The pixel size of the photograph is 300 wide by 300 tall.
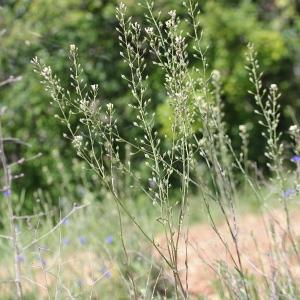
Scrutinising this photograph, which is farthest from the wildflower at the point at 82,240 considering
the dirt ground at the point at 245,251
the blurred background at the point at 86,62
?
the blurred background at the point at 86,62

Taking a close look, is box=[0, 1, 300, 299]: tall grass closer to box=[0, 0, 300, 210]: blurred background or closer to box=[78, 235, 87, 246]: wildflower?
box=[78, 235, 87, 246]: wildflower

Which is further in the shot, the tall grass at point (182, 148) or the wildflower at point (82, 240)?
the wildflower at point (82, 240)

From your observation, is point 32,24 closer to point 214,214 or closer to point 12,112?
point 12,112

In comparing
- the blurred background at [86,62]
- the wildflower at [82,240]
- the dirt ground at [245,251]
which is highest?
the blurred background at [86,62]

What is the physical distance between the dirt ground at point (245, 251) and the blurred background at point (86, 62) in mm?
2010

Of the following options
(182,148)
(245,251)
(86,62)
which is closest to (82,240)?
(245,251)

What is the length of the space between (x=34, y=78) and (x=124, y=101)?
3.38 feet

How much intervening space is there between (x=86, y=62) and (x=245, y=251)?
4.91 meters

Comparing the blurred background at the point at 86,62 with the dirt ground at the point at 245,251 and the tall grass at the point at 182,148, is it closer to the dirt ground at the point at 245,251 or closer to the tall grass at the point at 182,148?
the dirt ground at the point at 245,251

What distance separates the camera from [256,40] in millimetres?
8859

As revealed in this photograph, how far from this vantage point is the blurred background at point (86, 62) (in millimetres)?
8172

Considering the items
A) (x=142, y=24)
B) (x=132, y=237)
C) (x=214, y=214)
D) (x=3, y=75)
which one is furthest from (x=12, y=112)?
(x=132, y=237)

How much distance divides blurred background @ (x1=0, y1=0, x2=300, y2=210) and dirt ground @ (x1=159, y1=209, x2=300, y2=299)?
201 centimetres

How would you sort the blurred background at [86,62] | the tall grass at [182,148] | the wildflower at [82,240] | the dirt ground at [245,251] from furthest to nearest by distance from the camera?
the blurred background at [86,62]
the wildflower at [82,240]
the dirt ground at [245,251]
the tall grass at [182,148]
